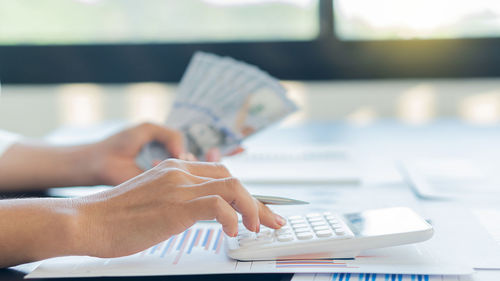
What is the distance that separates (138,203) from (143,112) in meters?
1.25

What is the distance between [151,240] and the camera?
0.59 metres

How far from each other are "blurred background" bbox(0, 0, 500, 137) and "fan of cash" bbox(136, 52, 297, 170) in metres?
0.72

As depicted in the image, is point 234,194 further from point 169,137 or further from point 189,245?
point 169,137

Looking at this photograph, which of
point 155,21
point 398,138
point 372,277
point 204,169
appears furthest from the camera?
point 155,21

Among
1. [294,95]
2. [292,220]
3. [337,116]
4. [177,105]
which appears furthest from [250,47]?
[292,220]

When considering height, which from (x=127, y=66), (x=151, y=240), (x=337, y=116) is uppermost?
(x=127, y=66)

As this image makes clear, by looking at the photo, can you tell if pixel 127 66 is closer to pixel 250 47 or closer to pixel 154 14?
pixel 154 14

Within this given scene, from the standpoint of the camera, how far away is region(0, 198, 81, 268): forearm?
0.58m

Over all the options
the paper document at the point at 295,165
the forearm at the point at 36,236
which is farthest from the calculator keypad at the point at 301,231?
the paper document at the point at 295,165

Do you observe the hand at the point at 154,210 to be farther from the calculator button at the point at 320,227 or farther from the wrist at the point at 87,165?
the wrist at the point at 87,165

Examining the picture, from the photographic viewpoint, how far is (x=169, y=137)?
3.18 ft

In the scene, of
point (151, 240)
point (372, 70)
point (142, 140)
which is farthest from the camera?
point (372, 70)

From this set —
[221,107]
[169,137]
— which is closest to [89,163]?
[169,137]

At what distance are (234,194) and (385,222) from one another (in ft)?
0.57
